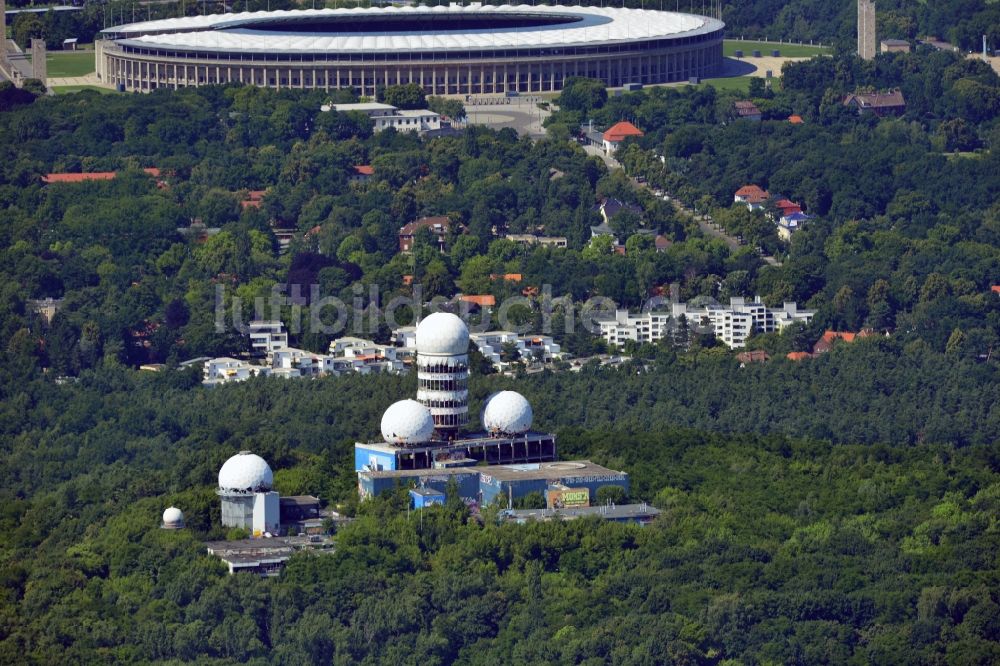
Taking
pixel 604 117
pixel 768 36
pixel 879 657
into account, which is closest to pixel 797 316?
pixel 604 117

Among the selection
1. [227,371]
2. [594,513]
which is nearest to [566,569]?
[594,513]

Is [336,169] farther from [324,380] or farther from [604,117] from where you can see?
[324,380]

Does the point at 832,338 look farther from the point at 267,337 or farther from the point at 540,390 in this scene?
the point at 267,337

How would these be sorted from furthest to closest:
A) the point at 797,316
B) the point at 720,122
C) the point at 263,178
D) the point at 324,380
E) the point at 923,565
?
the point at 720,122, the point at 263,178, the point at 797,316, the point at 324,380, the point at 923,565

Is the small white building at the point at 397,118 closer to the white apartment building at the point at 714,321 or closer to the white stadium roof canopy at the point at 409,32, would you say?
the white stadium roof canopy at the point at 409,32

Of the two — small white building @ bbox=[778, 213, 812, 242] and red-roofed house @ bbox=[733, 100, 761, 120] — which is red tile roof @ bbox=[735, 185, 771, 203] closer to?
small white building @ bbox=[778, 213, 812, 242]
